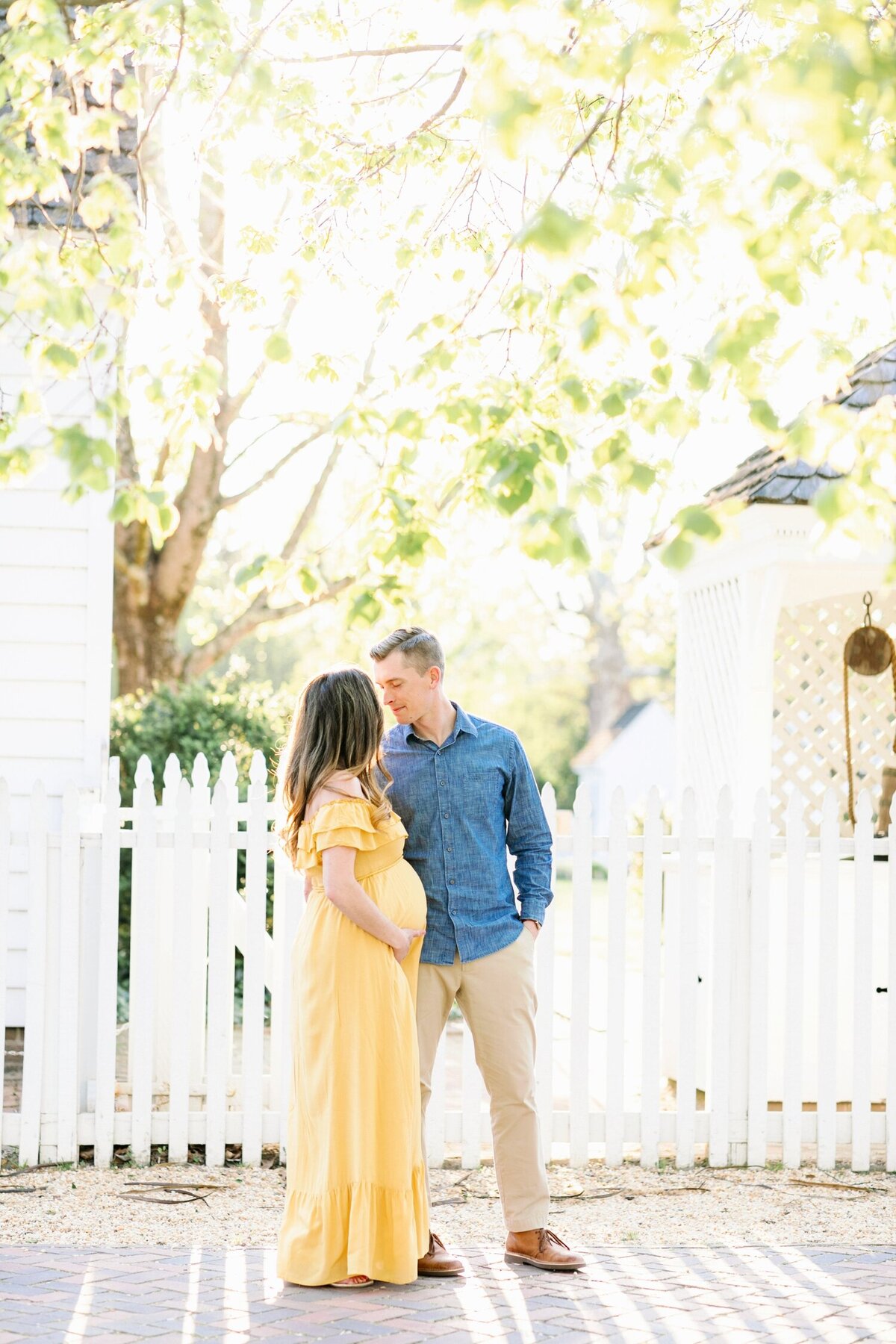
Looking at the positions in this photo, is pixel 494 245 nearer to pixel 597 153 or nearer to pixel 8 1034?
pixel 597 153

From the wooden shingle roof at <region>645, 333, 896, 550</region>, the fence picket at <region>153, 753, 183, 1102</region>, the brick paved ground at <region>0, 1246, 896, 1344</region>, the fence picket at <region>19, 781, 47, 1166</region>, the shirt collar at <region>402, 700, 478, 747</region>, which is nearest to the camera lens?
the brick paved ground at <region>0, 1246, 896, 1344</region>

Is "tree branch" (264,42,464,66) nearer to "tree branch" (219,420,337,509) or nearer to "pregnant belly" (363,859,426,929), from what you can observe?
"pregnant belly" (363,859,426,929)

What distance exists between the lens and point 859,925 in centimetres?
616

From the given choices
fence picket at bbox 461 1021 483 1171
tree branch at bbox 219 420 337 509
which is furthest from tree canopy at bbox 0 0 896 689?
tree branch at bbox 219 420 337 509

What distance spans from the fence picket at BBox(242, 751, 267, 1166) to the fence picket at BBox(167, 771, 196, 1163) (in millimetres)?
223

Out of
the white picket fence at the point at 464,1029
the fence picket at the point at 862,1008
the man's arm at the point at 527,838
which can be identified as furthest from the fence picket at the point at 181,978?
the fence picket at the point at 862,1008

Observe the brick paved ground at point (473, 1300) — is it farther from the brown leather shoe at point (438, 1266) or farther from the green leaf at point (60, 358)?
the green leaf at point (60, 358)

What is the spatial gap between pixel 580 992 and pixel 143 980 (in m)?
1.69

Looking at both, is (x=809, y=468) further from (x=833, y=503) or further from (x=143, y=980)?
(x=833, y=503)

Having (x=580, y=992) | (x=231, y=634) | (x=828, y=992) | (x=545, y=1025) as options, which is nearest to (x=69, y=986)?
(x=545, y=1025)

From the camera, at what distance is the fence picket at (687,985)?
6.00 meters

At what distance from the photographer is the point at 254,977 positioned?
5.81 metres

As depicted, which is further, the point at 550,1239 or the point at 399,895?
the point at 550,1239

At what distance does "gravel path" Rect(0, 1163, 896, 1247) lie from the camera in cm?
498
